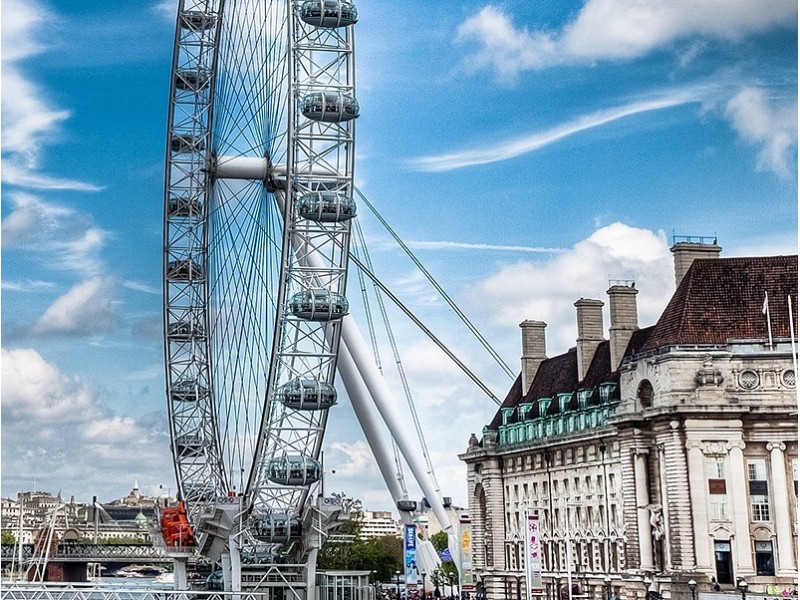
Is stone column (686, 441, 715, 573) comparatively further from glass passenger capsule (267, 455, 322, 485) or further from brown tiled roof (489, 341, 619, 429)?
glass passenger capsule (267, 455, 322, 485)

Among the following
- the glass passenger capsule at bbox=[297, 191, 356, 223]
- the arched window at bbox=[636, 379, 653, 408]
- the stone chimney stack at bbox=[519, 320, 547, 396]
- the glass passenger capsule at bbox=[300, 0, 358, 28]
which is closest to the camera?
the glass passenger capsule at bbox=[300, 0, 358, 28]

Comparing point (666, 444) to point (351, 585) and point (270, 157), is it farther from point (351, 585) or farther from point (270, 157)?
point (270, 157)

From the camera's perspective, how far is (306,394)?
62062 millimetres

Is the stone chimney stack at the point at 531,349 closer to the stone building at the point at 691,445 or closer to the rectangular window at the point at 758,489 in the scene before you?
the stone building at the point at 691,445

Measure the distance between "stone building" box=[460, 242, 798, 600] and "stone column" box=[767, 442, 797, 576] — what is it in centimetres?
5

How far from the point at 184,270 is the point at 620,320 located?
85.6ft

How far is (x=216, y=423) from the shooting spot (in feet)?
258

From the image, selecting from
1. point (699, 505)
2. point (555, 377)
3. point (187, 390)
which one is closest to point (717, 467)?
point (699, 505)

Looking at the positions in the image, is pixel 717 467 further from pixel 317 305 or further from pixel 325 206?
pixel 325 206

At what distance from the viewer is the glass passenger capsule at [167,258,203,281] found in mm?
75062

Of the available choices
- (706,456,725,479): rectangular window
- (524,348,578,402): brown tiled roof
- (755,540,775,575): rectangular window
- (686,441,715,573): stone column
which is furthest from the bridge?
(755,540,775,575): rectangular window

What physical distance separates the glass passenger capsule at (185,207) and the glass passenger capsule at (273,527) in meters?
17.4

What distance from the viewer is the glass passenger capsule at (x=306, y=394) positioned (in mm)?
61875

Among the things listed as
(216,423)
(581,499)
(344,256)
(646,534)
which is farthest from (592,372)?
(344,256)
